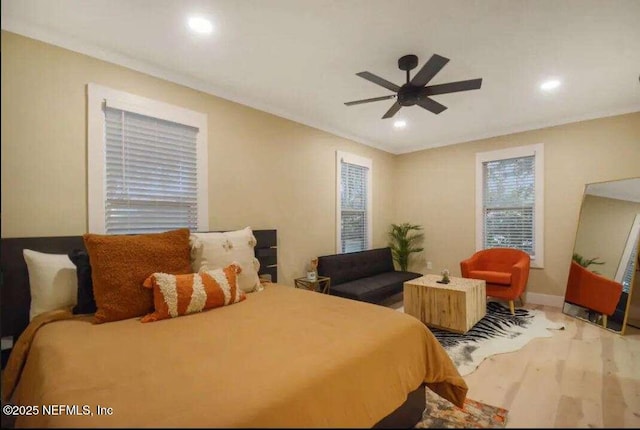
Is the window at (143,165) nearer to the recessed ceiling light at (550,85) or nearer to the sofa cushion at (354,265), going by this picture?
the sofa cushion at (354,265)

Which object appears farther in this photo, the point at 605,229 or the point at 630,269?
the point at 605,229

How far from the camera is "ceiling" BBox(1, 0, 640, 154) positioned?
190cm

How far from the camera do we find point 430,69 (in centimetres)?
214

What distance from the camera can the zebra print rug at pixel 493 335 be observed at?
2.47m

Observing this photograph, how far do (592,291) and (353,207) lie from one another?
9.95 ft

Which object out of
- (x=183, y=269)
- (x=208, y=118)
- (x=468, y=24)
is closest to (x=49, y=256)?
(x=183, y=269)

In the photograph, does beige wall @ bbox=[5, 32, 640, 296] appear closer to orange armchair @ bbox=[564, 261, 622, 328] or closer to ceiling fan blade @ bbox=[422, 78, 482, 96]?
orange armchair @ bbox=[564, 261, 622, 328]

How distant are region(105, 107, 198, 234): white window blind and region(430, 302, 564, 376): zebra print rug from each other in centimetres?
259

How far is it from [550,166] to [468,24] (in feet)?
9.68

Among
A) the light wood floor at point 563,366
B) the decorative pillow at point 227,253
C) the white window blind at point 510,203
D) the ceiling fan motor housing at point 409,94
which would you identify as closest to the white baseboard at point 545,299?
the white window blind at point 510,203

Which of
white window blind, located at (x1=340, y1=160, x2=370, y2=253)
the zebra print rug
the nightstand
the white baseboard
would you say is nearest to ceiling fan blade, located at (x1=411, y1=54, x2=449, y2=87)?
white window blind, located at (x1=340, y1=160, x2=370, y2=253)

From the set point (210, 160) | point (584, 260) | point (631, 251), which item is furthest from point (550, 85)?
point (210, 160)

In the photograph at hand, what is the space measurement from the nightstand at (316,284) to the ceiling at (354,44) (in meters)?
2.08

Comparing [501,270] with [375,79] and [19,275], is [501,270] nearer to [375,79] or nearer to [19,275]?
[375,79]
